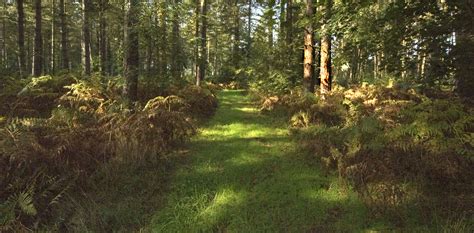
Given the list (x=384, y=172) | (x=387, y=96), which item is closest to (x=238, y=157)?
(x=384, y=172)

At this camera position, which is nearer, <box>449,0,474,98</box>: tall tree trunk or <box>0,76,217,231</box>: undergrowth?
<box>449,0,474,98</box>: tall tree trunk

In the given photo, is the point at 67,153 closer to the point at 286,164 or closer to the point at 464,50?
the point at 286,164

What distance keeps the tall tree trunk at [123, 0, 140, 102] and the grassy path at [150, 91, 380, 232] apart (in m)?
2.89

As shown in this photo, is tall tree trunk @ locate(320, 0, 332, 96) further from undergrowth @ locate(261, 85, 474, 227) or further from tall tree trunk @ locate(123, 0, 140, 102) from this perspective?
tall tree trunk @ locate(123, 0, 140, 102)

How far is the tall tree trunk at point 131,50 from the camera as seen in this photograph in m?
9.43

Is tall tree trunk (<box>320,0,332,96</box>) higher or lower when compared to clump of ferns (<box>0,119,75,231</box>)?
higher

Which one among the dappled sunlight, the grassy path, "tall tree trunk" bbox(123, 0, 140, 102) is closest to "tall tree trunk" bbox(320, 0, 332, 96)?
the grassy path

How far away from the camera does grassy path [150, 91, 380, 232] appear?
498cm

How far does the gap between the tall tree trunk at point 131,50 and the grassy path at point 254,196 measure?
2.89 metres

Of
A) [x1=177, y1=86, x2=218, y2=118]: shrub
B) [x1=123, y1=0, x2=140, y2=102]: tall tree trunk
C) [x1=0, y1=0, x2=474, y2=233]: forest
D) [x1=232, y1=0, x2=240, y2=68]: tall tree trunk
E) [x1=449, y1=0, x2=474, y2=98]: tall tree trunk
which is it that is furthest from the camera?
[x1=232, y1=0, x2=240, y2=68]: tall tree trunk

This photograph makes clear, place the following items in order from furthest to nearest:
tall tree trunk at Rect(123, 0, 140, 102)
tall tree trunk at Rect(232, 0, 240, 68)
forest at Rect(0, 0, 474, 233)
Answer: tall tree trunk at Rect(232, 0, 240, 68), tall tree trunk at Rect(123, 0, 140, 102), forest at Rect(0, 0, 474, 233)

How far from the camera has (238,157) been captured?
24.1 ft

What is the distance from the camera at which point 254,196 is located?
18.7 feet

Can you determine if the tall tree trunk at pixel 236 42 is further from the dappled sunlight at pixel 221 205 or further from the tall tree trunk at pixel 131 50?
the dappled sunlight at pixel 221 205
